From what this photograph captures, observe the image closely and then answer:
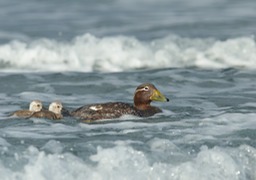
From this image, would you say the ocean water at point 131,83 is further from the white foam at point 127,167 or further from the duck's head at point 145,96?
the duck's head at point 145,96

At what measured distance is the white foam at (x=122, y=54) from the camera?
22.7m

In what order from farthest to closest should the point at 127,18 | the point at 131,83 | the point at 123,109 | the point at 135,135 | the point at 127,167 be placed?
the point at 127,18 < the point at 131,83 < the point at 123,109 < the point at 135,135 < the point at 127,167

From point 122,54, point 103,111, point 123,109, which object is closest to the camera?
point 103,111

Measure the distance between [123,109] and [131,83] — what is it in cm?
447

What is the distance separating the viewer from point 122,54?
23844 mm

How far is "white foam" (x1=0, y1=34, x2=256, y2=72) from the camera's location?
22.7m

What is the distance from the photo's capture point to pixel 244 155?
13023mm

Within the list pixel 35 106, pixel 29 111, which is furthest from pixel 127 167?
pixel 35 106

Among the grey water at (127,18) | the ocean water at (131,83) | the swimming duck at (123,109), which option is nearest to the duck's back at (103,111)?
→ the swimming duck at (123,109)

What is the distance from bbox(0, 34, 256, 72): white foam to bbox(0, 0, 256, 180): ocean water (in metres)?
0.03

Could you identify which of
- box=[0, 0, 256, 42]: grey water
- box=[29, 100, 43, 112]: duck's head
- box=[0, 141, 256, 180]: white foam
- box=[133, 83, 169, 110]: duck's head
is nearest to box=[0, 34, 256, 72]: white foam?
box=[0, 0, 256, 42]: grey water

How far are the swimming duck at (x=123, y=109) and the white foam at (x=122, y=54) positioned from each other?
572 cm

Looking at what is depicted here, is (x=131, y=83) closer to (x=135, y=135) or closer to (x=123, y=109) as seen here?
(x=123, y=109)

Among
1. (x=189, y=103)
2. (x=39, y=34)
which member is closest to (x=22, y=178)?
(x=189, y=103)
